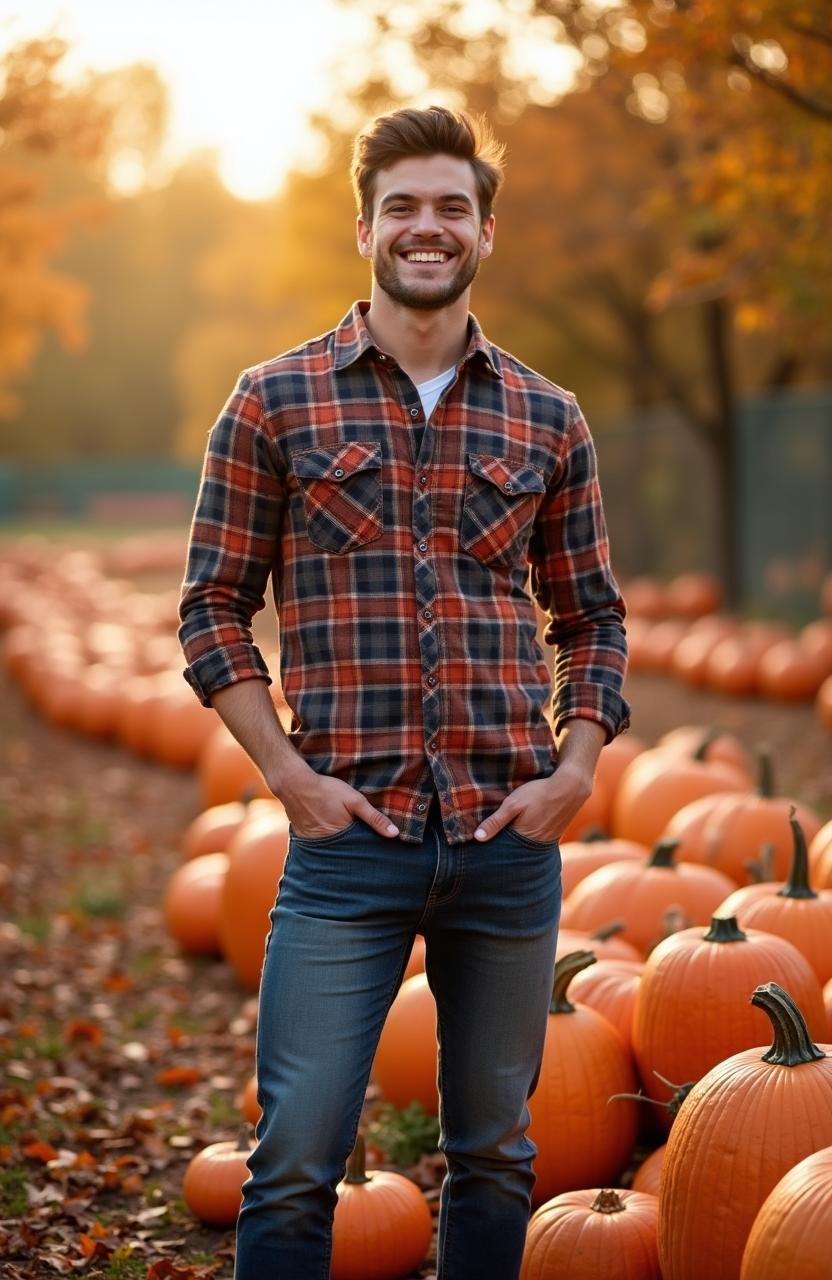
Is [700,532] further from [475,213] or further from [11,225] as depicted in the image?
[475,213]

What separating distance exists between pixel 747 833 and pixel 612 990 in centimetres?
155

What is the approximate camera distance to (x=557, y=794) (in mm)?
2852

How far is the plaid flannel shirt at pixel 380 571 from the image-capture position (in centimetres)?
279

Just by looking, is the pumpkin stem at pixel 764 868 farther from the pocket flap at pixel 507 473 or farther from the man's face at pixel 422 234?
the man's face at pixel 422 234

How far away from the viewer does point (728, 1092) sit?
10.6 ft

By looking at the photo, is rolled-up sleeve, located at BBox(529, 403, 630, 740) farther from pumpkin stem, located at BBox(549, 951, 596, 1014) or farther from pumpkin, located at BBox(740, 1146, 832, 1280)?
pumpkin stem, located at BBox(549, 951, 596, 1014)

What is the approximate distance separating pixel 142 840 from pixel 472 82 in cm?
1147

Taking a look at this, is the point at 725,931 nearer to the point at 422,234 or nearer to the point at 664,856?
the point at 664,856

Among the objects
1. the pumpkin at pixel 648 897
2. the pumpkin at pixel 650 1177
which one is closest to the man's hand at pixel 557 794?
the pumpkin at pixel 650 1177

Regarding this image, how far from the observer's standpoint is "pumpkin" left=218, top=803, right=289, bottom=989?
5914 millimetres

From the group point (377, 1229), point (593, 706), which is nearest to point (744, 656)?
point (377, 1229)

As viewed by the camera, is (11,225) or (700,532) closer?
(11,225)

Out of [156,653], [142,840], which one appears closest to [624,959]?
[142,840]

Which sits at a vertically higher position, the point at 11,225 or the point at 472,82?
the point at 472,82
